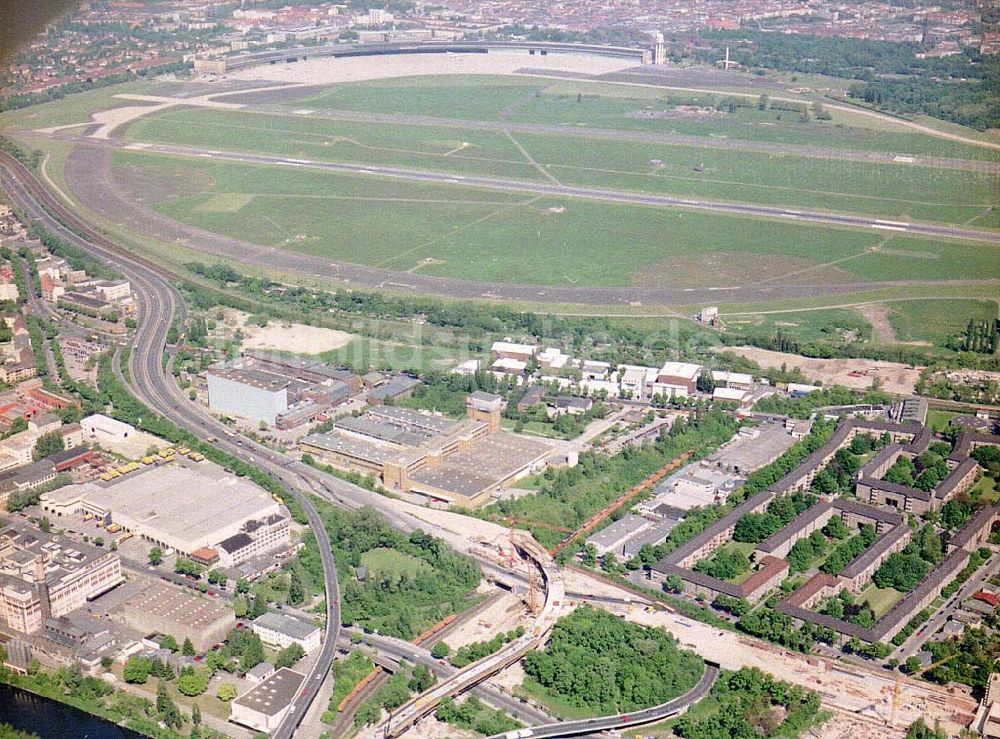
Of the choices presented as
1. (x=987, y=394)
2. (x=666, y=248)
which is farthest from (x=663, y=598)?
(x=666, y=248)

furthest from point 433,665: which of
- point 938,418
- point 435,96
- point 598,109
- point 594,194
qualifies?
point 435,96

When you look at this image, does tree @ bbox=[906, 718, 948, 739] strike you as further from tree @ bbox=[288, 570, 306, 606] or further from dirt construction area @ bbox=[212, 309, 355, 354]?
dirt construction area @ bbox=[212, 309, 355, 354]

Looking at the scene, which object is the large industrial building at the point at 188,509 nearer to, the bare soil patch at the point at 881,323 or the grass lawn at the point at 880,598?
the grass lawn at the point at 880,598

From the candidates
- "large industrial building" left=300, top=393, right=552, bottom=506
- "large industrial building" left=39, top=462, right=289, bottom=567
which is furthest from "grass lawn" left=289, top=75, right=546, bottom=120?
"large industrial building" left=39, top=462, right=289, bottom=567

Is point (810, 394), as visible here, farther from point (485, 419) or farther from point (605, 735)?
point (605, 735)

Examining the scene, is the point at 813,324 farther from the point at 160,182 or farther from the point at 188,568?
the point at 160,182

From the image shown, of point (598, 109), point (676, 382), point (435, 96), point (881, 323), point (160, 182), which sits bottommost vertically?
point (881, 323)
